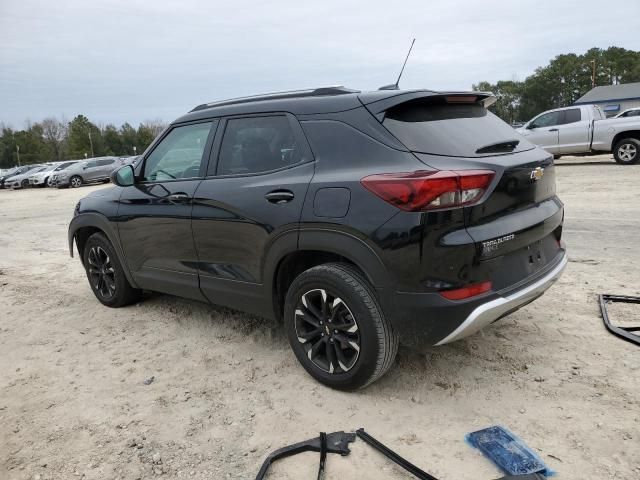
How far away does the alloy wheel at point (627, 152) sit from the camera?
14328 mm

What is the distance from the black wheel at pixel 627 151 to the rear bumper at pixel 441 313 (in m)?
→ 14.0

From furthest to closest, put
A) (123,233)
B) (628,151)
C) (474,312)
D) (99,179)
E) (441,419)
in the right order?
(99,179) → (628,151) → (123,233) → (441,419) → (474,312)

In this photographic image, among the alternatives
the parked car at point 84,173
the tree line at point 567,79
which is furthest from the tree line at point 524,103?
the parked car at point 84,173

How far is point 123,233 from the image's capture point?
447 cm

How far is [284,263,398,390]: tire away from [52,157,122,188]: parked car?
26.5 metres

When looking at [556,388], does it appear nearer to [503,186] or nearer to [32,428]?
[503,186]

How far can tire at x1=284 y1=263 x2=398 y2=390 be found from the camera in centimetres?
284

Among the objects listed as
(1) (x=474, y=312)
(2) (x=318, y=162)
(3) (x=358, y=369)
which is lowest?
(3) (x=358, y=369)

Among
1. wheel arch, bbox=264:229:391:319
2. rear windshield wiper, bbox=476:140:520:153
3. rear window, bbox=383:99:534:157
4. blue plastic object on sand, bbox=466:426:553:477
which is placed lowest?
blue plastic object on sand, bbox=466:426:553:477

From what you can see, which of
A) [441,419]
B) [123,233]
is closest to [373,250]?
[441,419]

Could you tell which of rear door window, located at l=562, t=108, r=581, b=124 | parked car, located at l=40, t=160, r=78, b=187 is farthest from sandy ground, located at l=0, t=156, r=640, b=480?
parked car, located at l=40, t=160, r=78, b=187

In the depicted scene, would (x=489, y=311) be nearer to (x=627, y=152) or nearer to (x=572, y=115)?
(x=627, y=152)

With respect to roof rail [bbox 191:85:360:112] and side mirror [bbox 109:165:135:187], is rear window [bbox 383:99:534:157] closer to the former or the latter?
roof rail [bbox 191:85:360:112]

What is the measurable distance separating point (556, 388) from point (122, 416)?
2.58 m
